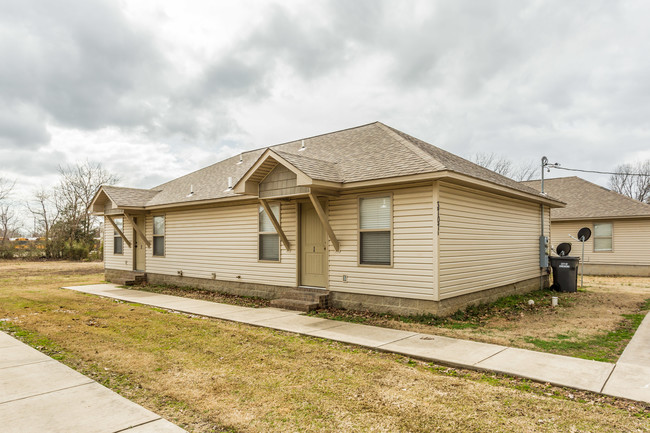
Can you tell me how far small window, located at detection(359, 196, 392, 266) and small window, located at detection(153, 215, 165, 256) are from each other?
357 inches

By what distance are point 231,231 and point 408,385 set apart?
8667 mm

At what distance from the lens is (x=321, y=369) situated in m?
4.89

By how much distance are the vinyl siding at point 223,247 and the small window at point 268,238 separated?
163 mm

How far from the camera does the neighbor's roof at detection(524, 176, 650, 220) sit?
17.5 meters

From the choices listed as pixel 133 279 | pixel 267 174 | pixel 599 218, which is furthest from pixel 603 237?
pixel 133 279

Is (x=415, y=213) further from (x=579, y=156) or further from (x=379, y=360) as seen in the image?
(x=579, y=156)

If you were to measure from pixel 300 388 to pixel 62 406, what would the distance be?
92.4 inches

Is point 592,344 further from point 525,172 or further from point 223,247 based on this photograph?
point 525,172

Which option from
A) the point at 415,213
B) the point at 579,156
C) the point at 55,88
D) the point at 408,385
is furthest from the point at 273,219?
the point at 579,156

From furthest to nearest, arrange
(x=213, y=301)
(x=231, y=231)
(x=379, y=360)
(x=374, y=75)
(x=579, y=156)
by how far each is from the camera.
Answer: (x=579, y=156) → (x=374, y=75) → (x=231, y=231) → (x=213, y=301) → (x=379, y=360)

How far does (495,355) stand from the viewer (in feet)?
17.7

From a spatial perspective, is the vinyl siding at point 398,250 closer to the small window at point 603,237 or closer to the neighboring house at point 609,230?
the neighboring house at point 609,230

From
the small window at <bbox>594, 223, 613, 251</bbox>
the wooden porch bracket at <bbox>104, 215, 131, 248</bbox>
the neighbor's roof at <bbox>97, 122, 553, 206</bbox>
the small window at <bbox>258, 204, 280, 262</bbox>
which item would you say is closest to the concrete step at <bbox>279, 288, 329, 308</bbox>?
the small window at <bbox>258, 204, 280, 262</bbox>

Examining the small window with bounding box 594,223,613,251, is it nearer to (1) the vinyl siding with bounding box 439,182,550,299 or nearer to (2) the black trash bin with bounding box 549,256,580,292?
(2) the black trash bin with bounding box 549,256,580,292
